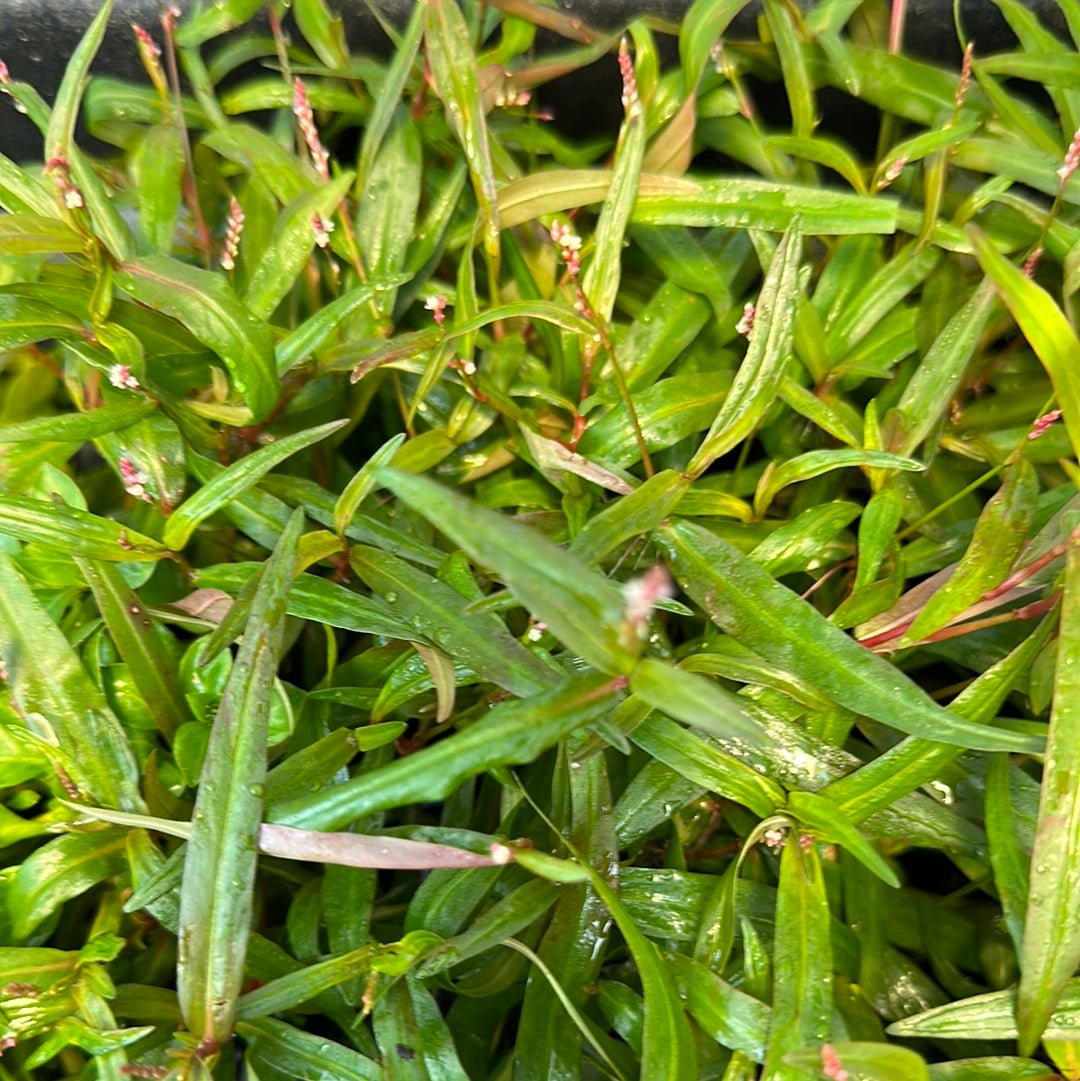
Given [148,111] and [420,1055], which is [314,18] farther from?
[420,1055]

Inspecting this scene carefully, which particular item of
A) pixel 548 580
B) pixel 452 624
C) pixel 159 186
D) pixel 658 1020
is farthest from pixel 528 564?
pixel 159 186

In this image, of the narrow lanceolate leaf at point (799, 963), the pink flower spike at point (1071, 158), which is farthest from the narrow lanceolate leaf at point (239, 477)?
the pink flower spike at point (1071, 158)

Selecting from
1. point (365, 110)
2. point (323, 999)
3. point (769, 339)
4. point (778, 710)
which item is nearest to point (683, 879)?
point (778, 710)

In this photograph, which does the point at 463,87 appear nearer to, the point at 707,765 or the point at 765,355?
the point at 765,355

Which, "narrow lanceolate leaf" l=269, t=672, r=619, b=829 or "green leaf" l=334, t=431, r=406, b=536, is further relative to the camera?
"green leaf" l=334, t=431, r=406, b=536

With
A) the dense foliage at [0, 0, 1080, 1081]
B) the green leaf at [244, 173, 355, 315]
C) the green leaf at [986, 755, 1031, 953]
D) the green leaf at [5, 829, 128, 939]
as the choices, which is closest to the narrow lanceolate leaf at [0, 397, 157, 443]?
the dense foliage at [0, 0, 1080, 1081]

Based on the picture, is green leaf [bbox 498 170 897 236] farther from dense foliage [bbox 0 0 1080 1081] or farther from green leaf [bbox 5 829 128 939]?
green leaf [bbox 5 829 128 939]

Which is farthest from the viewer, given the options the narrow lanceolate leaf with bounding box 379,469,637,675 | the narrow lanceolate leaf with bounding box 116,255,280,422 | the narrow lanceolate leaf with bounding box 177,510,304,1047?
the narrow lanceolate leaf with bounding box 116,255,280,422
